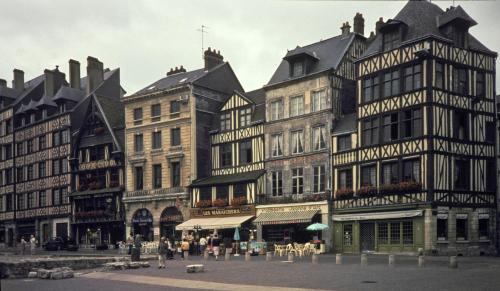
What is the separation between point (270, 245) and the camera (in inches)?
1590

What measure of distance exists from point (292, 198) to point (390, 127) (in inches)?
326

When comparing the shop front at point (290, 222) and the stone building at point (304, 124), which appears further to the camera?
the stone building at point (304, 124)

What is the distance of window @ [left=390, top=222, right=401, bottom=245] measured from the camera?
3512cm

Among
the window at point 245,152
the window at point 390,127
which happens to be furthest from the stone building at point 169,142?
the window at point 390,127

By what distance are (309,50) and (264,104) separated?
477cm

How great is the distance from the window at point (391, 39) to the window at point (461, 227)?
32.3ft

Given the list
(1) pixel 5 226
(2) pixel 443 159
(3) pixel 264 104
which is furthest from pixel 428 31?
(1) pixel 5 226

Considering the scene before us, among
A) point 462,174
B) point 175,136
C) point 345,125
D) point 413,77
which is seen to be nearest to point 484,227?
point 462,174

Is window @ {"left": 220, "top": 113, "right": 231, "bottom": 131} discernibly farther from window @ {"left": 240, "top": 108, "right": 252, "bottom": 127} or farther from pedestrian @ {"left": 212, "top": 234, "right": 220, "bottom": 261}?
pedestrian @ {"left": 212, "top": 234, "right": 220, "bottom": 261}

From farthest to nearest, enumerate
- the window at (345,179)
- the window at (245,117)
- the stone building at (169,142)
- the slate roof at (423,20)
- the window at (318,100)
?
1. the stone building at (169,142)
2. the window at (245,117)
3. the window at (318,100)
4. the window at (345,179)
5. the slate roof at (423,20)

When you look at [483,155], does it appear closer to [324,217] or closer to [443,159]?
[443,159]

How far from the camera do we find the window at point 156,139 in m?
49.3

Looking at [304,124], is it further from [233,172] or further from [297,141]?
[233,172]

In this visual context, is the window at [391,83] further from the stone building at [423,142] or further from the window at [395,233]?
the window at [395,233]
